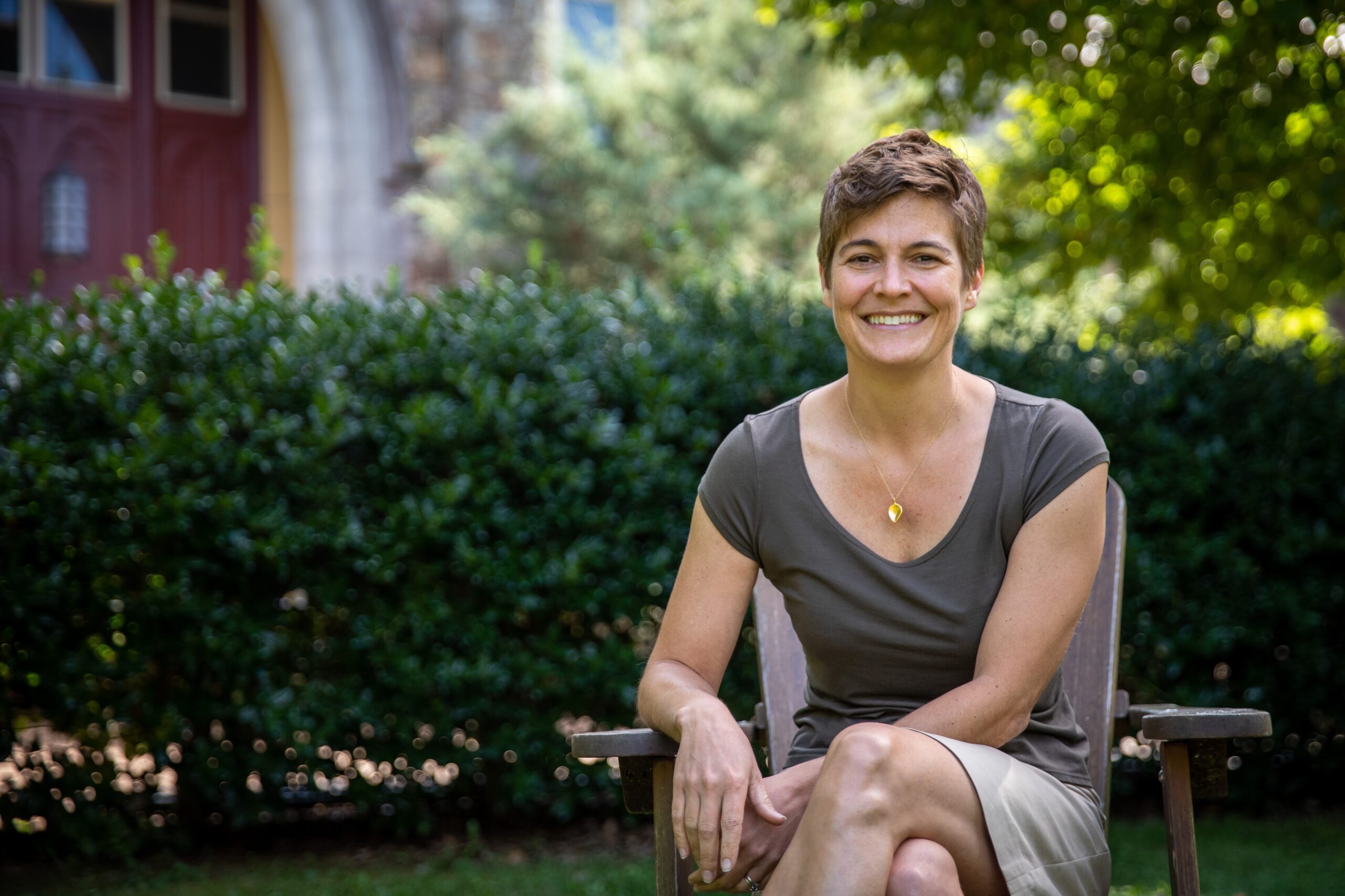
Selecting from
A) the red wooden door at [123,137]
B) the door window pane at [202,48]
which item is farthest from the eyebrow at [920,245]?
the door window pane at [202,48]

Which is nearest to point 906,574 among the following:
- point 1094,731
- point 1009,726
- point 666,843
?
point 1009,726

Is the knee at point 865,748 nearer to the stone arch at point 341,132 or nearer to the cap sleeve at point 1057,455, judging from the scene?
the cap sleeve at point 1057,455

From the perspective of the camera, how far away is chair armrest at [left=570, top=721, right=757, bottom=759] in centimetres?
224

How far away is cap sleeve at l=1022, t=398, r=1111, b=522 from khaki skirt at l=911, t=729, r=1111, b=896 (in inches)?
18.5

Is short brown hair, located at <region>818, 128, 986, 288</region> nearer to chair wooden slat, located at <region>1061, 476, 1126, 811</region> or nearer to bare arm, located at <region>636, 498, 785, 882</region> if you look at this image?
bare arm, located at <region>636, 498, 785, 882</region>

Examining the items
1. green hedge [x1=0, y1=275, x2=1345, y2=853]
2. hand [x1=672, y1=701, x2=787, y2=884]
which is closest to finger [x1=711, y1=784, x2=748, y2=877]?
hand [x1=672, y1=701, x2=787, y2=884]

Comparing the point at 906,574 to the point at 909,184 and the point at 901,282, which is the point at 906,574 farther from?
the point at 909,184

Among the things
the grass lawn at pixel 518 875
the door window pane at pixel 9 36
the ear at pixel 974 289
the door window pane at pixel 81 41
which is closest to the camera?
the ear at pixel 974 289

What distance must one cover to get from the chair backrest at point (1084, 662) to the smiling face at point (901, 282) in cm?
79

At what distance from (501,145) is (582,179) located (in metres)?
0.96

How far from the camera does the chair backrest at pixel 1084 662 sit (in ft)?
9.13

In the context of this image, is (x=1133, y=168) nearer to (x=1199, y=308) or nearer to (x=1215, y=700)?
(x=1199, y=308)

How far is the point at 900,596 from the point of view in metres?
2.29

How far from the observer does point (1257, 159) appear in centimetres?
498
